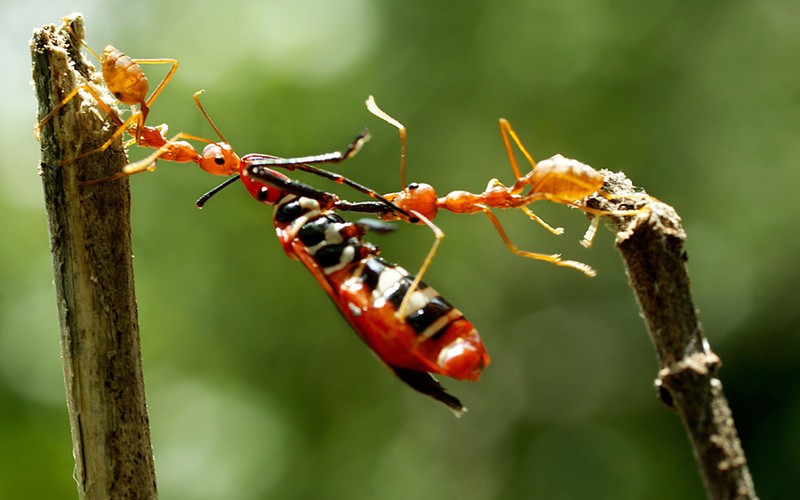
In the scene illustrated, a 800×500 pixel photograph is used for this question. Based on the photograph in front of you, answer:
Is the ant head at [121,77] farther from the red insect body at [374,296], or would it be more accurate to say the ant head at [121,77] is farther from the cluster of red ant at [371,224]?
the red insect body at [374,296]

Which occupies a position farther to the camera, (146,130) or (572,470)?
(572,470)

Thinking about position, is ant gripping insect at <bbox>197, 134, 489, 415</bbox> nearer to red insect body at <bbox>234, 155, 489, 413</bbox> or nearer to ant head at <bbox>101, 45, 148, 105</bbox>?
red insect body at <bbox>234, 155, 489, 413</bbox>

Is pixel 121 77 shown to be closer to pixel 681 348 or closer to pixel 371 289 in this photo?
pixel 371 289

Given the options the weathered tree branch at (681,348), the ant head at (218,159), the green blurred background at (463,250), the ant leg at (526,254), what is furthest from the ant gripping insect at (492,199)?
the green blurred background at (463,250)

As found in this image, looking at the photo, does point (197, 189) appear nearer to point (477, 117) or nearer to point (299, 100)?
point (299, 100)

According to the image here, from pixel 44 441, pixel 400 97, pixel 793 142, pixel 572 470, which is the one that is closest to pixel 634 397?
pixel 572 470

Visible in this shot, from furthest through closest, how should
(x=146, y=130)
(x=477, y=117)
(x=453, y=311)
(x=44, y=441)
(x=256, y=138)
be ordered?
(x=477, y=117) < (x=256, y=138) < (x=44, y=441) < (x=146, y=130) < (x=453, y=311)
